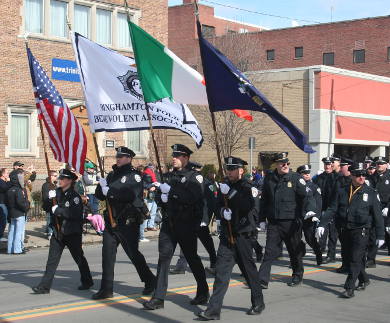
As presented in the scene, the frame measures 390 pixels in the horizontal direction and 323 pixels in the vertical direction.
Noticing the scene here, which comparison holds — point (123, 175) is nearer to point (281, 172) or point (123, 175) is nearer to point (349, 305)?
point (281, 172)

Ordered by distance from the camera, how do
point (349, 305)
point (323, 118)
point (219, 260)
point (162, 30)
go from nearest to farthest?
point (219, 260)
point (349, 305)
point (162, 30)
point (323, 118)

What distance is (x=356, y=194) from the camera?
1027cm

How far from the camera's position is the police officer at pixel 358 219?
993 cm

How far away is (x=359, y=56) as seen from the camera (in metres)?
51.8

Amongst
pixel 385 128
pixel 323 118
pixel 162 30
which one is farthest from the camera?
pixel 385 128

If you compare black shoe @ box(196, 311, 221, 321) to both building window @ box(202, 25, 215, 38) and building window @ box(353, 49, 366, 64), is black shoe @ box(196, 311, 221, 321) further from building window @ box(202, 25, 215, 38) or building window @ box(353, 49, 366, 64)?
building window @ box(202, 25, 215, 38)

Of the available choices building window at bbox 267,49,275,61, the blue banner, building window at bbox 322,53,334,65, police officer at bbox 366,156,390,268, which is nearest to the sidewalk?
the blue banner

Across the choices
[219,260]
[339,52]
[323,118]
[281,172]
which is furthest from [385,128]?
[219,260]

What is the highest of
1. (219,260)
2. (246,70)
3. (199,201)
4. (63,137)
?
(246,70)

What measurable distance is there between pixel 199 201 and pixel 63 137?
2.92 meters

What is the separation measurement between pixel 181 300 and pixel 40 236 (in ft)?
31.0

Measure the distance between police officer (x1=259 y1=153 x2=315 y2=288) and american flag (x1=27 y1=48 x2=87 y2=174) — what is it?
2.84 meters

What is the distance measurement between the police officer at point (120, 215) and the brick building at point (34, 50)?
14.4 metres

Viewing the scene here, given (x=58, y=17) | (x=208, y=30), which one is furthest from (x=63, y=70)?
(x=208, y=30)
